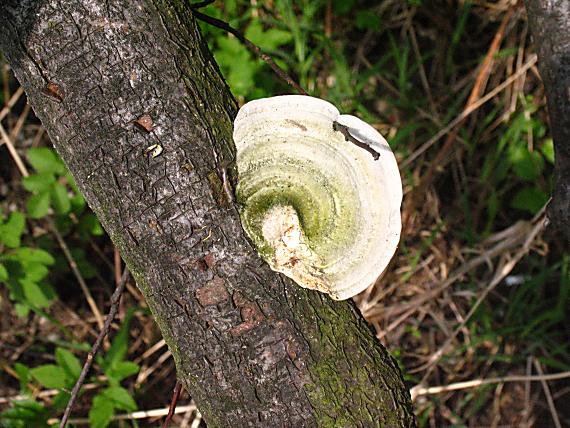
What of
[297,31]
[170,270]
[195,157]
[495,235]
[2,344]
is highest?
[297,31]

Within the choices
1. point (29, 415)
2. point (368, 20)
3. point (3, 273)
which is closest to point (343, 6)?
point (368, 20)

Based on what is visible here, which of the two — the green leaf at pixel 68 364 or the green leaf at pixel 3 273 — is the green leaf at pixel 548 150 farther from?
the green leaf at pixel 3 273

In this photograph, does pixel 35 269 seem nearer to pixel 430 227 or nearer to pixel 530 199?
pixel 430 227

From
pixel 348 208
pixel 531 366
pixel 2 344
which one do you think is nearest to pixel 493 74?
pixel 531 366

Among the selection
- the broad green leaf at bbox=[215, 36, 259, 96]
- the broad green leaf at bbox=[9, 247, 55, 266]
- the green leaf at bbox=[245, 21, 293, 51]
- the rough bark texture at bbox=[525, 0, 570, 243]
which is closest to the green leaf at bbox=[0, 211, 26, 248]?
the broad green leaf at bbox=[9, 247, 55, 266]

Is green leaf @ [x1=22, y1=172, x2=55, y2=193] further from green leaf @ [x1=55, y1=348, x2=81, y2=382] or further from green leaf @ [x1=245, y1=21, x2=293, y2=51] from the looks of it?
green leaf @ [x1=245, y1=21, x2=293, y2=51]

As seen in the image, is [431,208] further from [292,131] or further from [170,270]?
[170,270]

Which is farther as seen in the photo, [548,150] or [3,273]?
[548,150]
